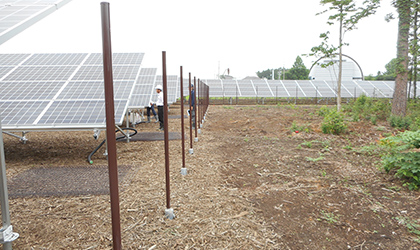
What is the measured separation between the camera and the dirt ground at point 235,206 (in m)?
2.87

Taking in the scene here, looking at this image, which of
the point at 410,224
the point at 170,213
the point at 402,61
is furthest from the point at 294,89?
the point at 170,213

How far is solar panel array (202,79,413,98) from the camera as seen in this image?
90.3ft

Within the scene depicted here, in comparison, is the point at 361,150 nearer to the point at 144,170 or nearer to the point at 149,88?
the point at 144,170

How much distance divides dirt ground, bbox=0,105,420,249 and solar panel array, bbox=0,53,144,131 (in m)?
0.89

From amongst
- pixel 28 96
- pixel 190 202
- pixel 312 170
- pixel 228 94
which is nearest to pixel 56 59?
pixel 28 96

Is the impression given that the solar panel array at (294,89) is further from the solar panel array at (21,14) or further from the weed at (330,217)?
the solar panel array at (21,14)

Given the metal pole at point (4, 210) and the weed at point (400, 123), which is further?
the weed at point (400, 123)

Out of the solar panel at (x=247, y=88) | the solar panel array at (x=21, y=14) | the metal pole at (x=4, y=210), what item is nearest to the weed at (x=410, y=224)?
the metal pole at (x=4, y=210)

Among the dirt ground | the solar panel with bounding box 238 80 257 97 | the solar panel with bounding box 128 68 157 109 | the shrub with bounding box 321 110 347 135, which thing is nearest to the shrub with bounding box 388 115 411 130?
the shrub with bounding box 321 110 347 135

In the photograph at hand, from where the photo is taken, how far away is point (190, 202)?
12.3 feet

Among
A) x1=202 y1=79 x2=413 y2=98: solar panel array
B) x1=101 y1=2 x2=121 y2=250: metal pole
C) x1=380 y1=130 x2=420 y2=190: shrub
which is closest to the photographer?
x1=101 y1=2 x2=121 y2=250: metal pole

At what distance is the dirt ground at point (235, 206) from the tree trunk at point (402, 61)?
6710 millimetres

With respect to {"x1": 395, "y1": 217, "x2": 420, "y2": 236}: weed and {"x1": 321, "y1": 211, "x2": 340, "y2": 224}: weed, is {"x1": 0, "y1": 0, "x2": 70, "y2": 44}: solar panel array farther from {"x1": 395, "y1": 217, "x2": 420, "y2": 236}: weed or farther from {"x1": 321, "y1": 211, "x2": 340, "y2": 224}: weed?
{"x1": 395, "y1": 217, "x2": 420, "y2": 236}: weed

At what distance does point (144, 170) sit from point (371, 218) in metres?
3.60
